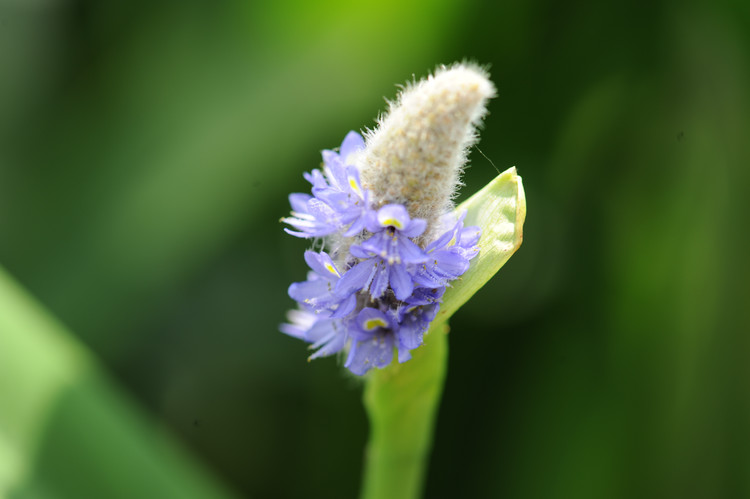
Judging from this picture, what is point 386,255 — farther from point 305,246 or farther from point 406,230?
point 305,246

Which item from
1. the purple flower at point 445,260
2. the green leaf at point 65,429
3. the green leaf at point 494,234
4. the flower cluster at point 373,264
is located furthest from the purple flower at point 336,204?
the green leaf at point 65,429

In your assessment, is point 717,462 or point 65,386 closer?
point 65,386

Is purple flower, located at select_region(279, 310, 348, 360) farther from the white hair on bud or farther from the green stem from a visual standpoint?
the white hair on bud

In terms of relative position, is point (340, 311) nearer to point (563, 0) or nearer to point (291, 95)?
point (291, 95)

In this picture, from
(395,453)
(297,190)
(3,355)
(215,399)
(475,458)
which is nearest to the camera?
(395,453)

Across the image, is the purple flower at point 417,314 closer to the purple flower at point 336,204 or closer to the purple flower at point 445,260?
the purple flower at point 445,260

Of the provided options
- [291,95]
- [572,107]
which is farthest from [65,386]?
[572,107]
